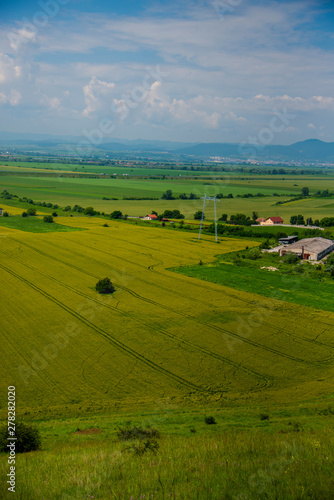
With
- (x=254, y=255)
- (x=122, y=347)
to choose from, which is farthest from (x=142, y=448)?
(x=254, y=255)

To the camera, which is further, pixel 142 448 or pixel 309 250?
pixel 309 250

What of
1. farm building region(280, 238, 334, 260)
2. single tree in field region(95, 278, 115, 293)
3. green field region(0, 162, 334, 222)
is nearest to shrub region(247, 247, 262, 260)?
farm building region(280, 238, 334, 260)

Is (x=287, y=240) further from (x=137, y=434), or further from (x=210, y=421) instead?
(x=137, y=434)

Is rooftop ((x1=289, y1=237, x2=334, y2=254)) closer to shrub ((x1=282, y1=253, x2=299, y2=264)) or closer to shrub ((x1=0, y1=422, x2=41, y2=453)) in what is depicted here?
shrub ((x1=282, y1=253, x2=299, y2=264))

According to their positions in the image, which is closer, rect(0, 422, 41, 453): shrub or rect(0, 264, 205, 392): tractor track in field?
rect(0, 422, 41, 453): shrub

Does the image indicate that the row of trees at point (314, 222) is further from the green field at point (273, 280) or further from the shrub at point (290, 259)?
the green field at point (273, 280)

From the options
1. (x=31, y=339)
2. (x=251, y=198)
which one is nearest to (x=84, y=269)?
(x=31, y=339)
